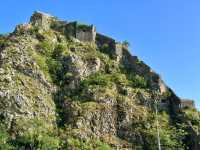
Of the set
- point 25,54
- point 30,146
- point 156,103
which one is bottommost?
point 30,146

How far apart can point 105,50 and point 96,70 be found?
201 inches

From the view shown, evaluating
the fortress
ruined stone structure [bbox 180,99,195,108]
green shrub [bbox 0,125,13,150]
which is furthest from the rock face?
ruined stone structure [bbox 180,99,195,108]

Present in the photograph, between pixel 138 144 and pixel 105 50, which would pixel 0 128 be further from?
pixel 105 50

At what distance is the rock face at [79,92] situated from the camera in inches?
2271

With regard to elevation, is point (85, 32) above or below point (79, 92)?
above

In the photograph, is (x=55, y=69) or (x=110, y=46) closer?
(x=55, y=69)

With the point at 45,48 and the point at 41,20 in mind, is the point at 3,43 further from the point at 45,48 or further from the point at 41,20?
the point at 41,20

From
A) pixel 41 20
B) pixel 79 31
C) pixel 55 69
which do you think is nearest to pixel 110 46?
pixel 79 31

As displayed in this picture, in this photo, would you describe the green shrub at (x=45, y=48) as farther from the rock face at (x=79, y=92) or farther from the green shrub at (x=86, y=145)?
the green shrub at (x=86, y=145)

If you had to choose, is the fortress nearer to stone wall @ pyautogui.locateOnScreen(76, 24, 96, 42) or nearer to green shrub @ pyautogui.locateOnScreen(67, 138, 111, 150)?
stone wall @ pyautogui.locateOnScreen(76, 24, 96, 42)

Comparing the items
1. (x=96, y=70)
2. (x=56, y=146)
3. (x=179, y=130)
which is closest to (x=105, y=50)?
(x=96, y=70)

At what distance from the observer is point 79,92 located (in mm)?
63031

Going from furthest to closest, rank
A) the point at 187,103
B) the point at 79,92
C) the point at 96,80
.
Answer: the point at 187,103 → the point at 96,80 → the point at 79,92

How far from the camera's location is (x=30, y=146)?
54625 mm
